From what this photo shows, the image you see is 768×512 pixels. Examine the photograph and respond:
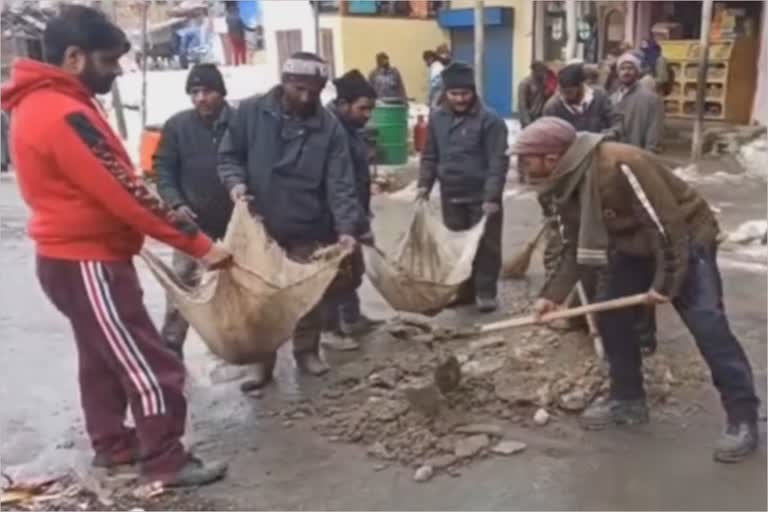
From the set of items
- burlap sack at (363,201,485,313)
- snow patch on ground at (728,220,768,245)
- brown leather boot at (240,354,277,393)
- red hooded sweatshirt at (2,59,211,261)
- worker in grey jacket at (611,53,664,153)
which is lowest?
snow patch on ground at (728,220,768,245)

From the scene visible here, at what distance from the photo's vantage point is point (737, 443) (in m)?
4.08

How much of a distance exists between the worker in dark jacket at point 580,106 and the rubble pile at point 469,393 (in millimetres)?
1600

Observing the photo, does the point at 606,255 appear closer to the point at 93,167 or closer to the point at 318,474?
the point at 318,474

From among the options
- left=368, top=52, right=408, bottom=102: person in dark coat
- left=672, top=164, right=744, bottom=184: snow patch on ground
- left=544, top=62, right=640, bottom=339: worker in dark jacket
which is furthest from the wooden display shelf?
left=544, top=62, right=640, bottom=339: worker in dark jacket

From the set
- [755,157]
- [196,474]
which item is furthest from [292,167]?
[755,157]

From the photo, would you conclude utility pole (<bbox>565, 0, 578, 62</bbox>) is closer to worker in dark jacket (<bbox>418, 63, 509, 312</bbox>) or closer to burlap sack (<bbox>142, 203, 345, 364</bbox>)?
worker in dark jacket (<bbox>418, 63, 509, 312</bbox>)

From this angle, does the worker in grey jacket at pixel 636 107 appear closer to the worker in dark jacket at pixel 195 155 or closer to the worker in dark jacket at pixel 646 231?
the worker in dark jacket at pixel 195 155

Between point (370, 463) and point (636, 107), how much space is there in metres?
5.01

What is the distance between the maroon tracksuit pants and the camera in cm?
371

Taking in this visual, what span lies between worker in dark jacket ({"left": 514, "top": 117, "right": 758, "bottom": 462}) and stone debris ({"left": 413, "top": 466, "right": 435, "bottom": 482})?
1.02 m

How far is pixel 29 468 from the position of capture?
435cm

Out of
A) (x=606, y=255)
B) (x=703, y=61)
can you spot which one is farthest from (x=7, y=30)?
(x=606, y=255)

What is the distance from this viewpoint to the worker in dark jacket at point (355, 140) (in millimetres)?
5512

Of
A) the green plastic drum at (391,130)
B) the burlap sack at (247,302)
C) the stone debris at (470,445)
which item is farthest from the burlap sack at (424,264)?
the green plastic drum at (391,130)
